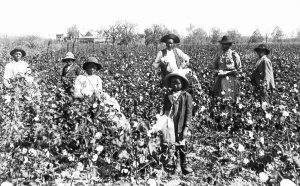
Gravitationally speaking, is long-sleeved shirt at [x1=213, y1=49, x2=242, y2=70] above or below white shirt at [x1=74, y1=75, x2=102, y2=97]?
above

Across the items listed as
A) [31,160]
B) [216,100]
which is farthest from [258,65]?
[31,160]

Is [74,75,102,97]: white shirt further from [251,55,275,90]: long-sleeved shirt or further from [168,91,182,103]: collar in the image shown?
[251,55,275,90]: long-sleeved shirt

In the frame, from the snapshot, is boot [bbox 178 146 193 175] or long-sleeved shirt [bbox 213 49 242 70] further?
long-sleeved shirt [bbox 213 49 242 70]

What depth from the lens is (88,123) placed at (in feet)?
12.4

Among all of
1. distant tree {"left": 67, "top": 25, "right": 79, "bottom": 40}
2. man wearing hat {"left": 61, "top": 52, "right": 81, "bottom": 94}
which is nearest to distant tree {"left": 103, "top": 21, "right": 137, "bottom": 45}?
distant tree {"left": 67, "top": 25, "right": 79, "bottom": 40}

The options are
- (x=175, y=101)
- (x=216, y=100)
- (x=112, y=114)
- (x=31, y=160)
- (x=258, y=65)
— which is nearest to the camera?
(x=31, y=160)

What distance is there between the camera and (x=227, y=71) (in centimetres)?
536

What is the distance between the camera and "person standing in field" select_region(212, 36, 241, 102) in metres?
5.33

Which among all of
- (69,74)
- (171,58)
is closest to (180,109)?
(171,58)

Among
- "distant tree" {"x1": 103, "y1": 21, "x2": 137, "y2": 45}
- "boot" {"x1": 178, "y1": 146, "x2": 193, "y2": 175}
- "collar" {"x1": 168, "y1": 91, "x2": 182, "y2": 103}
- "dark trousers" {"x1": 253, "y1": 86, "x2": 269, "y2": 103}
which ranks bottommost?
"boot" {"x1": 178, "y1": 146, "x2": 193, "y2": 175}

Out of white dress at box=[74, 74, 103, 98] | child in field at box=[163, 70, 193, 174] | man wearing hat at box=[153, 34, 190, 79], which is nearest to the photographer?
child in field at box=[163, 70, 193, 174]

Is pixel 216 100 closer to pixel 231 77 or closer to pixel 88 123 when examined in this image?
pixel 231 77

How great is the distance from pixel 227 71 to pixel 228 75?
0.30ft

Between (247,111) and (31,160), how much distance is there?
3089mm
